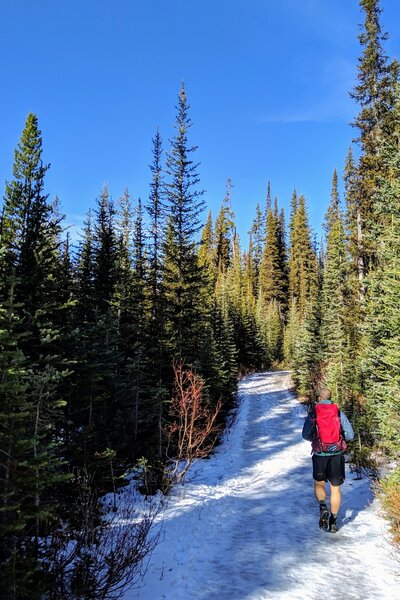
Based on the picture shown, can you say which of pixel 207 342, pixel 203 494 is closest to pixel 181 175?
pixel 207 342

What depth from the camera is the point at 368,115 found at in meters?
23.9

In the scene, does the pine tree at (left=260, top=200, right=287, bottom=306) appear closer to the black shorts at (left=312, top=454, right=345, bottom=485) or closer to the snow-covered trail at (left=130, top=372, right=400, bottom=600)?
the snow-covered trail at (left=130, top=372, right=400, bottom=600)

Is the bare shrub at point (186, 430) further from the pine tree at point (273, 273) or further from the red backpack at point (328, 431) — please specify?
the pine tree at point (273, 273)

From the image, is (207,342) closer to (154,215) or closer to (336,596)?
(336,596)

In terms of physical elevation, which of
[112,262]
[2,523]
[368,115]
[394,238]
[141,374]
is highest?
[368,115]

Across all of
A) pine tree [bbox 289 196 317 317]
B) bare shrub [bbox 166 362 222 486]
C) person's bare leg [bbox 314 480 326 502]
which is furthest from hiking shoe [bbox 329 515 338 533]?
pine tree [bbox 289 196 317 317]

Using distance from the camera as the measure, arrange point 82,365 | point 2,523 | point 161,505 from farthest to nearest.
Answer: point 82,365 → point 161,505 → point 2,523

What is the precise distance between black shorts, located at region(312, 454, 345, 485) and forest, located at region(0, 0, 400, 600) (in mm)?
884

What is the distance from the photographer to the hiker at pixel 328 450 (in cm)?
712

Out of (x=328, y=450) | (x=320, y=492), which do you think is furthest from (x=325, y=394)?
(x=320, y=492)

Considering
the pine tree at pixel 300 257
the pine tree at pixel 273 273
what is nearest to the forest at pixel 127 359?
the pine tree at pixel 300 257

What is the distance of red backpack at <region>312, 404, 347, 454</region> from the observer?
23.7ft

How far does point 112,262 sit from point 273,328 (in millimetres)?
38868

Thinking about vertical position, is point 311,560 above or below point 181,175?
below
